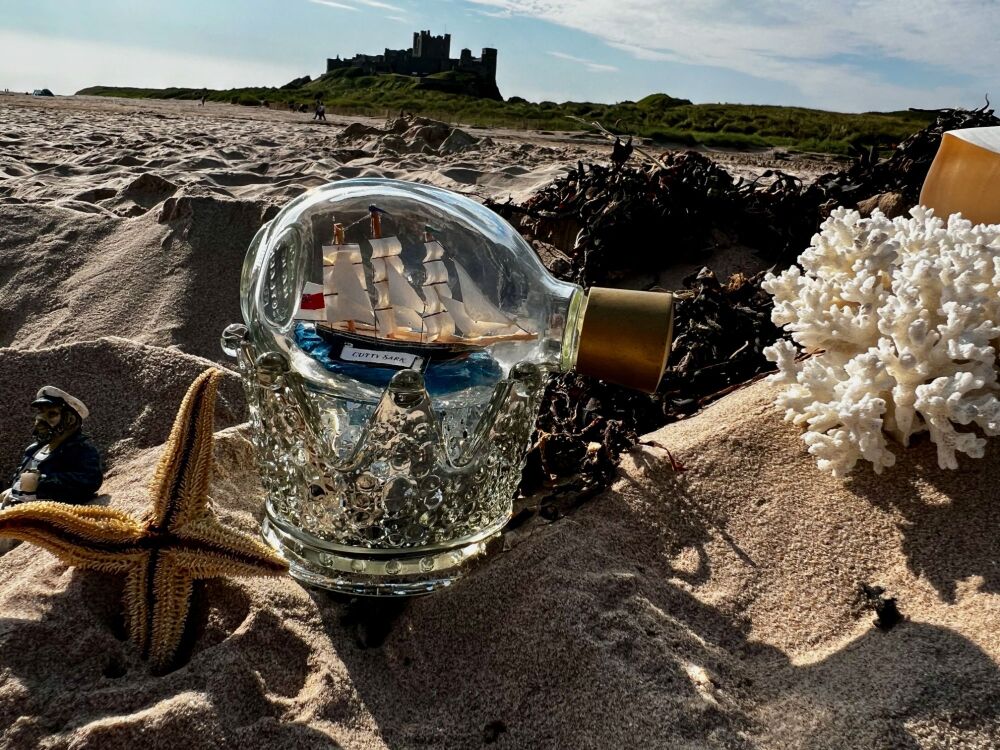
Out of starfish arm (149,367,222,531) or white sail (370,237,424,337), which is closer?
starfish arm (149,367,222,531)

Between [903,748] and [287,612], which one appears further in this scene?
[287,612]

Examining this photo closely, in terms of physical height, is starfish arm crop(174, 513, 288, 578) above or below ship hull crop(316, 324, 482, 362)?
below

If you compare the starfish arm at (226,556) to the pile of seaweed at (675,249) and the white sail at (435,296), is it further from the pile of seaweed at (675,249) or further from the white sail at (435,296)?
the pile of seaweed at (675,249)

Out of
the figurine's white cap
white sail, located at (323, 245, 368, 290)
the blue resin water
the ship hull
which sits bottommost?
the figurine's white cap

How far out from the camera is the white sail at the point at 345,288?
1.63 meters

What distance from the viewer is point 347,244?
169 cm

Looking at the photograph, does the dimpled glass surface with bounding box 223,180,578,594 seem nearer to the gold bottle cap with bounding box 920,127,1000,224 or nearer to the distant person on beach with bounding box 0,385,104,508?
the distant person on beach with bounding box 0,385,104,508

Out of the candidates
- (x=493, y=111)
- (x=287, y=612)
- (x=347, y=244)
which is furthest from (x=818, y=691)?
(x=493, y=111)

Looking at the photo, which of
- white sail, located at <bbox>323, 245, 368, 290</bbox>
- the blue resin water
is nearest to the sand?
the blue resin water

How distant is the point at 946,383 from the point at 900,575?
1.14 feet

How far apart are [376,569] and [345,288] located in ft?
1.81

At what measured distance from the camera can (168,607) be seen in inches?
51.4

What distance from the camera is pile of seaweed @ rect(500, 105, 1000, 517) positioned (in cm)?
202

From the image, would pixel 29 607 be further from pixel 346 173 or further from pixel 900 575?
pixel 346 173
